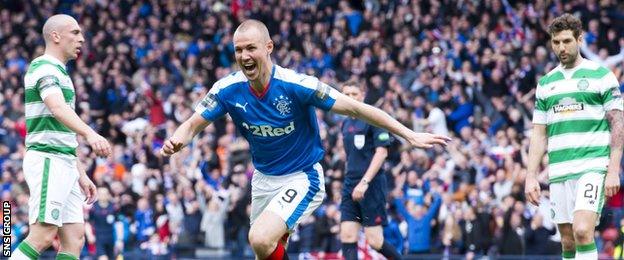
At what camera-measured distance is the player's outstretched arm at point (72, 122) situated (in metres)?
9.10

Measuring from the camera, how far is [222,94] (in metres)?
9.55

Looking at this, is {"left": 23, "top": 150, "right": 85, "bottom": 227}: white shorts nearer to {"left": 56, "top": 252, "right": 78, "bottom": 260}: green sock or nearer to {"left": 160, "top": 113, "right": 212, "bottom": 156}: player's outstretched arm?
{"left": 56, "top": 252, "right": 78, "bottom": 260}: green sock

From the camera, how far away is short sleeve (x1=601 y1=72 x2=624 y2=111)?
9977mm

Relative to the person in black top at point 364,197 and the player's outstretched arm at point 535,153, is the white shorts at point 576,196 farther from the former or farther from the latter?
the person in black top at point 364,197

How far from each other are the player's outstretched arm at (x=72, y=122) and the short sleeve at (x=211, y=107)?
2.69ft

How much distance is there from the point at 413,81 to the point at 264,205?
45.3ft

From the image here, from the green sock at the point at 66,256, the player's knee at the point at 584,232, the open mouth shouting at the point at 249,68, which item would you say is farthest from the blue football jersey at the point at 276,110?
the player's knee at the point at 584,232

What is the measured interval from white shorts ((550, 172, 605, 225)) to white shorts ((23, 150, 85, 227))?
13.6ft

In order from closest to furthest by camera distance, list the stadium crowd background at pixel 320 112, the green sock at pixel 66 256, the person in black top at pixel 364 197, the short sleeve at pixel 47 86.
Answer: the short sleeve at pixel 47 86
the green sock at pixel 66 256
the person in black top at pixel 364 197
the stadium crowd background at pixel 320 112

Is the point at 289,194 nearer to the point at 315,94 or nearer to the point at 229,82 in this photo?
the point at 315,94

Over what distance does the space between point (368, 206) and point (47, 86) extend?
4.85 meters

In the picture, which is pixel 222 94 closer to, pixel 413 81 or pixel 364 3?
pixel 413 81

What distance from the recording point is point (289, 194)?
9.65m

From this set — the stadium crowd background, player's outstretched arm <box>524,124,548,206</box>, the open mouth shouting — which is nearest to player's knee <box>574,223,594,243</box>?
player's outstretched arm <box>524,124,548,206</box>
